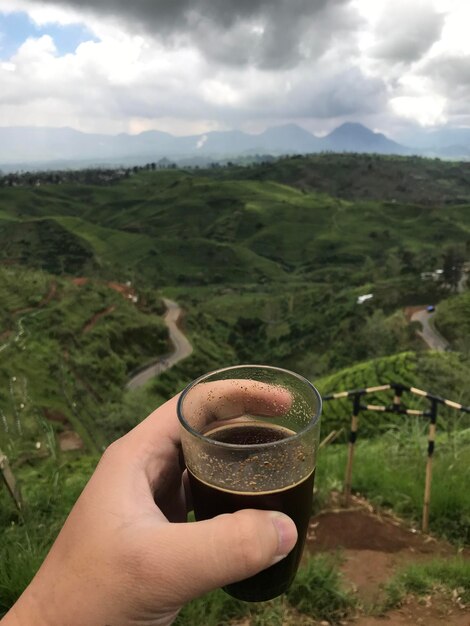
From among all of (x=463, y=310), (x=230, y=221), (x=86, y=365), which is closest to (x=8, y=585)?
(x=86, y=365)

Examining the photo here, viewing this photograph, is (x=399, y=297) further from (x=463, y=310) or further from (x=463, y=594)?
(x=463, y=594)

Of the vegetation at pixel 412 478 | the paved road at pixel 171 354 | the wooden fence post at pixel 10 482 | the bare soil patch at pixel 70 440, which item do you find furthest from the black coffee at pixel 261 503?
the paved road at pixel 171 354

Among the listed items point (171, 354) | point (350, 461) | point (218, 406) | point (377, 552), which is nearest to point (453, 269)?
point (171, 354)

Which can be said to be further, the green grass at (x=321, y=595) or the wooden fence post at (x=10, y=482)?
the wooden fence post at (x=10, y=482)

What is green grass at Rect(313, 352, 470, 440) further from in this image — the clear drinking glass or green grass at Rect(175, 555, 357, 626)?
the clear drinking glass

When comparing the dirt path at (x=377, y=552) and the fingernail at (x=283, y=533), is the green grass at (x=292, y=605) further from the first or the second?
the fingernail at (x=283, y=533)

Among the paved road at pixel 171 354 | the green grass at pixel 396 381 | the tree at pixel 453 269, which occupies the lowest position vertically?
the paved road at pixel 171 354
